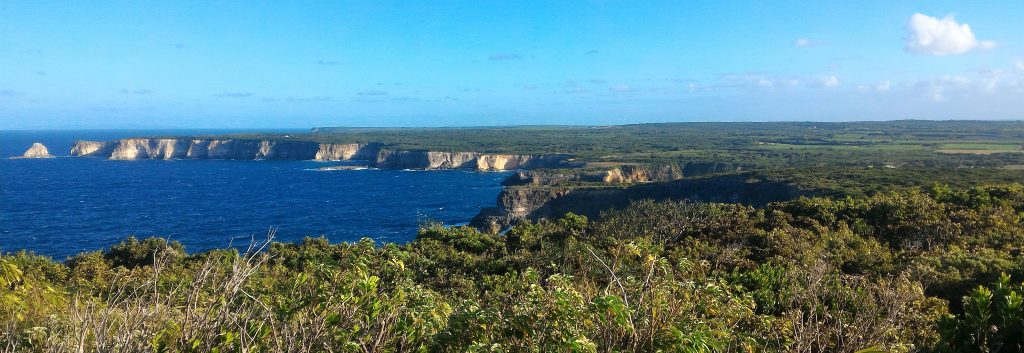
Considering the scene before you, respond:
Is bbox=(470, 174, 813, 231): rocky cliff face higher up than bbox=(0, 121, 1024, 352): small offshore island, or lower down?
lower down

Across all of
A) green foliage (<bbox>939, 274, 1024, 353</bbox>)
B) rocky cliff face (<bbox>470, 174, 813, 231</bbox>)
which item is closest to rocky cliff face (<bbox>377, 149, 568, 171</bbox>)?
rocky cliff face (<bbox>470, 174, 813, 231</bbox>)

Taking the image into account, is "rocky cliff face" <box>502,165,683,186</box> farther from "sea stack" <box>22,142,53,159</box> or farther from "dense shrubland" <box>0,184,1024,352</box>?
"sea stack" <box>22,142,53,159</box>

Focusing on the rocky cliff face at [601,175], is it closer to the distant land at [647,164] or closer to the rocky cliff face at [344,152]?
the distant land at [647,164]

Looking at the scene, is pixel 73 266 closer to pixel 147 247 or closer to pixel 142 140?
pixel 147 247

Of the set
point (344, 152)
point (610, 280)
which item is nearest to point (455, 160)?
point (344, 152)

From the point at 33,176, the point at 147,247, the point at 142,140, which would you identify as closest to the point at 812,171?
the point at 147,247

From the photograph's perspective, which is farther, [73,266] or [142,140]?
[142,140]
